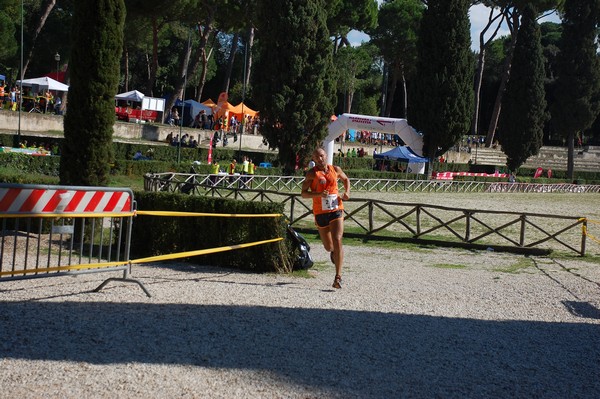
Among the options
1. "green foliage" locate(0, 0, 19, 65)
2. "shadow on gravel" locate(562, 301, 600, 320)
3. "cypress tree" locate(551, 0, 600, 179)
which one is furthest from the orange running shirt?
"cypress tree" locate(551, 0, 600, 179)

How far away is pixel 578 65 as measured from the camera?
207 feet

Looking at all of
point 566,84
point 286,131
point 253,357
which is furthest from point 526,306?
point 566,84

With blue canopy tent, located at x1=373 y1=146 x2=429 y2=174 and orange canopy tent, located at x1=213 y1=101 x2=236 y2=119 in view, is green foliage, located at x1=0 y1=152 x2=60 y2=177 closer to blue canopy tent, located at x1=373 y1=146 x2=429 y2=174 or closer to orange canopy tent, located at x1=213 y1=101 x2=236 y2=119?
orange canopy tent, located at x1=213 y1=101 x2=236 y2=119

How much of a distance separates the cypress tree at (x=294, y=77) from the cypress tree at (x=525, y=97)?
24.4 m

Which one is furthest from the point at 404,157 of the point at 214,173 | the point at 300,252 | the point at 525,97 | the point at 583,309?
the point at 583,309

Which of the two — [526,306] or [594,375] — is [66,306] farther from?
[526,306]

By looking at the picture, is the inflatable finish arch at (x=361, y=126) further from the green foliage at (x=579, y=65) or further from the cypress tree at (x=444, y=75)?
the green foliage at (x=579, y=65)

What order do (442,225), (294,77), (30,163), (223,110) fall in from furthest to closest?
(223,110) < (294,77) < (30,163) < (442,225)

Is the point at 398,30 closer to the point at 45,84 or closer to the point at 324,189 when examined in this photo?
the point at 45,84

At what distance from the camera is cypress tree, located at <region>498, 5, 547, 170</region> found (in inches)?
2304

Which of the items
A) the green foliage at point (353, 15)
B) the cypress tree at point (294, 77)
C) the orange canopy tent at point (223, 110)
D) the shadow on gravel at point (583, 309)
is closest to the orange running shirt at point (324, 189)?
the shadow on gravel at point (583, 309)

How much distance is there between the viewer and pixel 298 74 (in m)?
38.1

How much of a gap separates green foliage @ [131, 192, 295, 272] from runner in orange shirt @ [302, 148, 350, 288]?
1.40 meters

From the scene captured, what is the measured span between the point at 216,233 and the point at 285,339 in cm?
520
